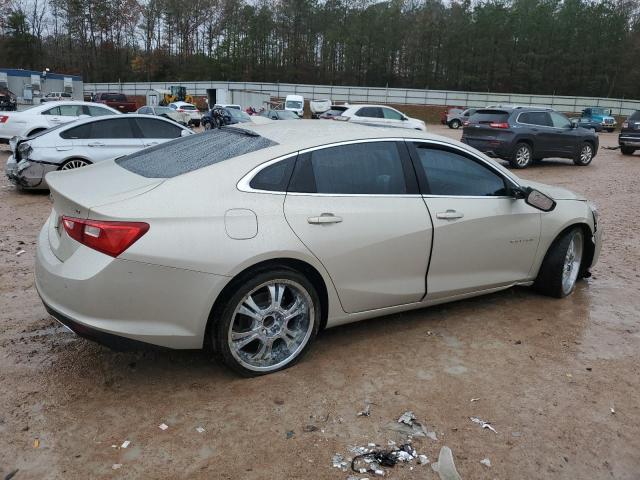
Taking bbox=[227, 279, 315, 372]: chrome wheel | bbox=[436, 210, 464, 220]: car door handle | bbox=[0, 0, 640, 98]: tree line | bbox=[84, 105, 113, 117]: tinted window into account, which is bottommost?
bbox=[227, 279, 315, 372]: chrome wheel

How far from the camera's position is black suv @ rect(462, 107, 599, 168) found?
579 inches

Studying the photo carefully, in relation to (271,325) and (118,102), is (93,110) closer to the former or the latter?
(271,325)

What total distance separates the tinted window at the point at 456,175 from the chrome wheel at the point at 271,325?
4.31 ft

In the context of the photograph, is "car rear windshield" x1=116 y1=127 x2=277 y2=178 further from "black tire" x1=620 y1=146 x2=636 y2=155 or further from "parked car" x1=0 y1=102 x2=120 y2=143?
"black tire" x1=620 y1=146 x2=636 y2=155

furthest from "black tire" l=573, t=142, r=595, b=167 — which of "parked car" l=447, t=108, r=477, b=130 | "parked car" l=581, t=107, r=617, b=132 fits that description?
"parked car" l=581, t=107, r=617, b=132

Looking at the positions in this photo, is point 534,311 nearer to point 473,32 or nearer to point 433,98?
point 433,98

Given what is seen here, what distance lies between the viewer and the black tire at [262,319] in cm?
323

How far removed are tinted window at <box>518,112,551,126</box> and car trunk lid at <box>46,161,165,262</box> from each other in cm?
1333

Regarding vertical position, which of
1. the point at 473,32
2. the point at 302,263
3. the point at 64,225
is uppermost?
the point at 473,32

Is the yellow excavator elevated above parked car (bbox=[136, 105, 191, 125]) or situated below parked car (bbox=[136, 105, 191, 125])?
above

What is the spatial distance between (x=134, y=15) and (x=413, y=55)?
42.8m

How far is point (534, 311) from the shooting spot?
481 cm

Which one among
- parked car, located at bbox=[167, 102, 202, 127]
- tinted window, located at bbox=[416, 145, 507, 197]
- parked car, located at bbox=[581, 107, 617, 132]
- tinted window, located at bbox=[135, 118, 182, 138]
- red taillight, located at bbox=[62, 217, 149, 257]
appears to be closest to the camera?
red taillight, located at bbox=[62, 217, 149, 257]

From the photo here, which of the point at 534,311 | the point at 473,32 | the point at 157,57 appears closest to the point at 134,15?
the point at 157,57
